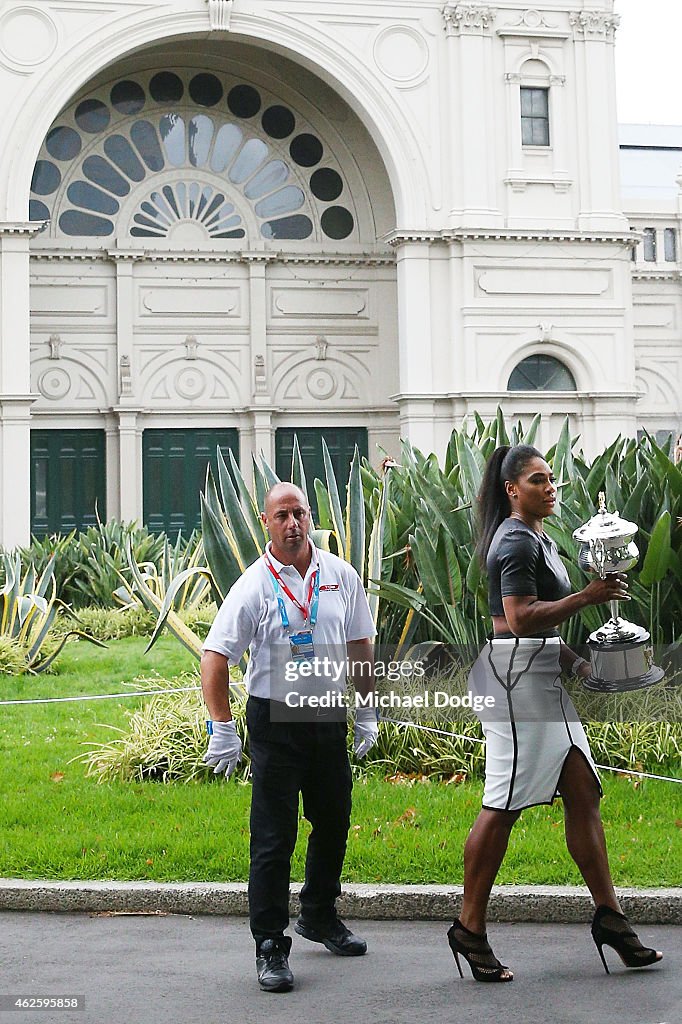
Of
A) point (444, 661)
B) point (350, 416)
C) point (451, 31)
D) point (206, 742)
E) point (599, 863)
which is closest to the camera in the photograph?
point (599, 863)

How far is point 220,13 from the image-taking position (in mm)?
26625

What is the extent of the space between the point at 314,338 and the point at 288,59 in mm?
6027

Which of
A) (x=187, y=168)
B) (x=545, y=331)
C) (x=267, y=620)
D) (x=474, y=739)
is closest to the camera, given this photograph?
(x=267, y=620)

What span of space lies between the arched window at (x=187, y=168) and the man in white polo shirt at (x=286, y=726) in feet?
80.1

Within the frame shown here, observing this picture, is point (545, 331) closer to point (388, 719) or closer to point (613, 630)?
point (388, 719)

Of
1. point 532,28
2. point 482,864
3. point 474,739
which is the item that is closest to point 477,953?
point 482,864

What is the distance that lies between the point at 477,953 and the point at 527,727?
897 millimetres

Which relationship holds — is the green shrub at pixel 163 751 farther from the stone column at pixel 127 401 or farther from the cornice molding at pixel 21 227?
the stone column at pixel 127 401

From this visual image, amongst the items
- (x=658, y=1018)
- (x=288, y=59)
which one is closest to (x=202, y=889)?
(x=658, y=1018)

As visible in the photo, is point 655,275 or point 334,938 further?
point 655,275

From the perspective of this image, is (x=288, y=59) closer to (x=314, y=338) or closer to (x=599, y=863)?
(x=314, y=338)

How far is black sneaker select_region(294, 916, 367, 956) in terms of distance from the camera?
558cm

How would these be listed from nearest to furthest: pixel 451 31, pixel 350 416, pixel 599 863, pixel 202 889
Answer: pixel 599 863, pixel 202 889, pixel 451 31, pixel 350 416

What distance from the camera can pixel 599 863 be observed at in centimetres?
513
